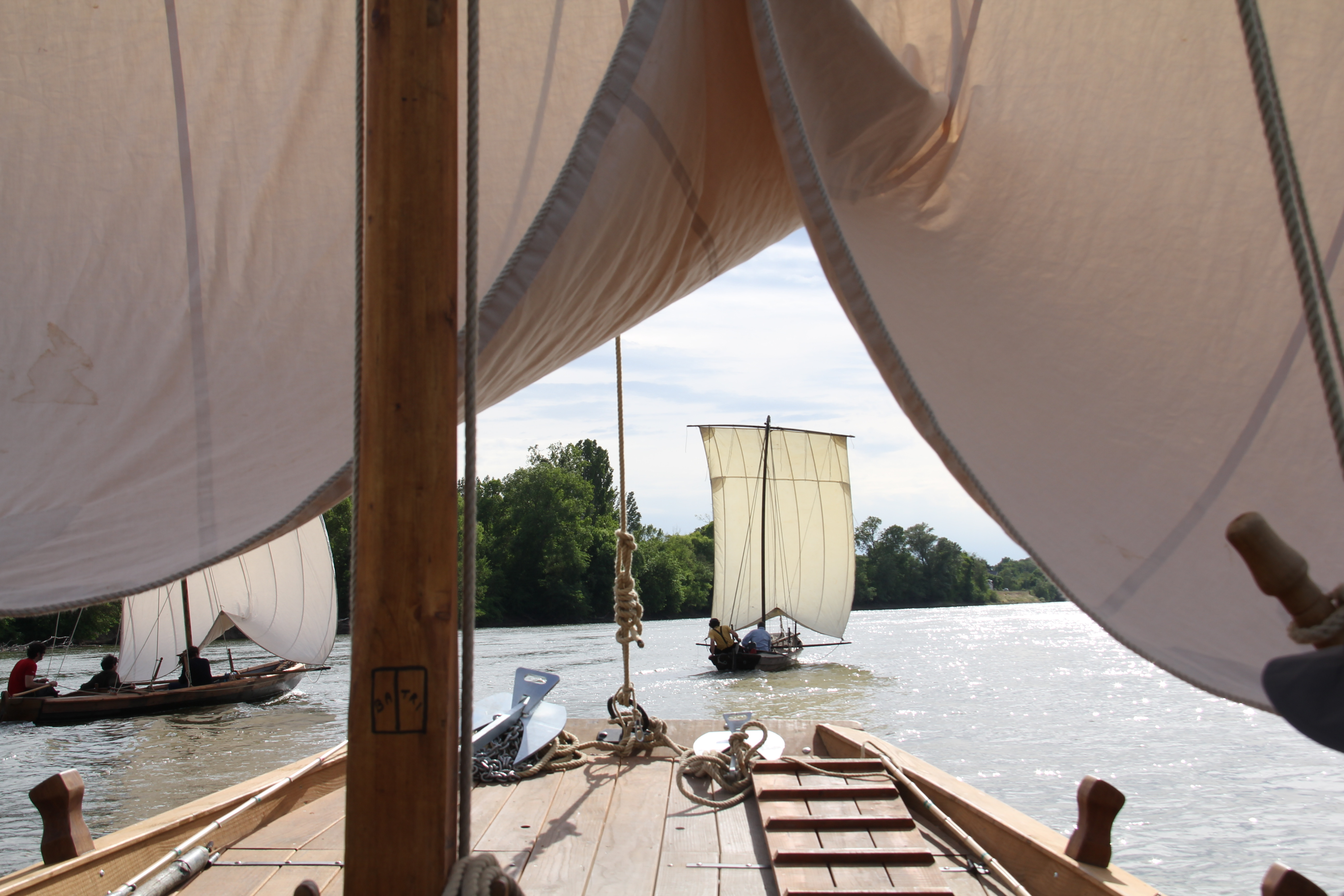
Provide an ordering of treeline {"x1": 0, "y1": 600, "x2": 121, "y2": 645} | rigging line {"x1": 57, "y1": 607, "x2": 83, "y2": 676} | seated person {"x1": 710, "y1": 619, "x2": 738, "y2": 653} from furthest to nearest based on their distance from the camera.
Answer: treeline {"x1": 0, "y1": 600, "x2": 121, "y2": 645}, rigging line {"x1": 57, "y1": 607, "x2": 83, "y2": 676}, seated person {"x1": 710, "y1": 619, "x2": 738, "y2": 653}

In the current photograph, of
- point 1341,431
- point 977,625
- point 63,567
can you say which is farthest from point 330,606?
point 977,625

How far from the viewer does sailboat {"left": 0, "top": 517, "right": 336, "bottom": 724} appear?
1488 centimetres

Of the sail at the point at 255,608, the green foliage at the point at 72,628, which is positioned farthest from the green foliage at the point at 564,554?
the sail at the point at 255,608

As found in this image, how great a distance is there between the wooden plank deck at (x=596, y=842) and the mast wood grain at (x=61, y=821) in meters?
0.32

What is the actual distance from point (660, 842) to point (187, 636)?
1565 centimetres

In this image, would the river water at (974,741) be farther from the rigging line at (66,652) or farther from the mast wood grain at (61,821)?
the mast wood grain at (61,821)

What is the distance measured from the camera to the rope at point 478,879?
39.3 inches

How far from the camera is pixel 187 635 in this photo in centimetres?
1538

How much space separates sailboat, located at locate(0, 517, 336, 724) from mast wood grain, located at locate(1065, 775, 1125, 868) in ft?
50.2

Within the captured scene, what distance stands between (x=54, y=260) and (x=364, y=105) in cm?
91

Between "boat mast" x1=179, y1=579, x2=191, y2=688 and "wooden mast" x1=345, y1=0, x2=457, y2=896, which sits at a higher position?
"wooden mast" x1=345, y1=0, x2=457, y2=896

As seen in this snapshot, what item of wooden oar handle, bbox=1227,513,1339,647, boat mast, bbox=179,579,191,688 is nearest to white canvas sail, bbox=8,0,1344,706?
wooden oar handle, bbox=1227,513,1339,647

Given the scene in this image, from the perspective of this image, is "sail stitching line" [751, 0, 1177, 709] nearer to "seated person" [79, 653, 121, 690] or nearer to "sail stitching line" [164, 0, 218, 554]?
"sail stitching line" [164, 0, 218, 554]

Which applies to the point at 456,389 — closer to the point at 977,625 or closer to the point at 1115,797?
the point at 1115,797
